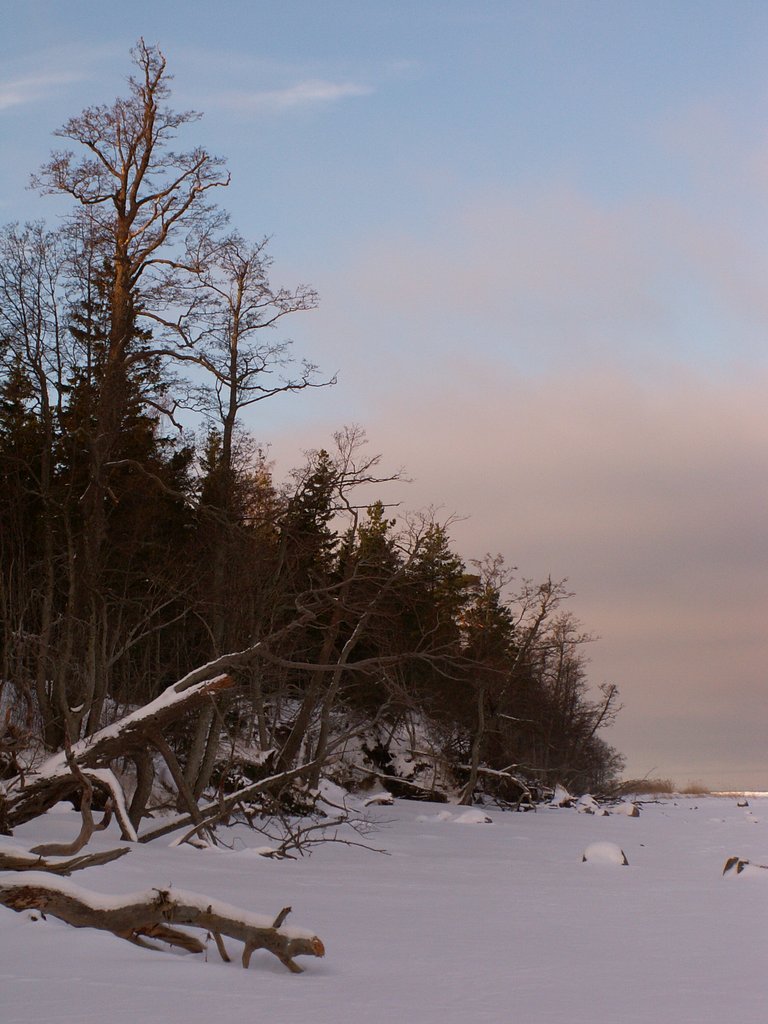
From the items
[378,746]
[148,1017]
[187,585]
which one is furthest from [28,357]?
[148,1017]

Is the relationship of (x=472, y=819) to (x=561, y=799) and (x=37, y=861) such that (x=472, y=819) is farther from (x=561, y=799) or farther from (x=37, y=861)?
(x=37, y=861)

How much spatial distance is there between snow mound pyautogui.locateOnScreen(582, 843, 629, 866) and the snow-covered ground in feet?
0.15

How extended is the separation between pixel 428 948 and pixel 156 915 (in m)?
2.37

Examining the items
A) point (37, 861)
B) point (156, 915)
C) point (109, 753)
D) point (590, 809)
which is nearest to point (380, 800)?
point (590, 809)

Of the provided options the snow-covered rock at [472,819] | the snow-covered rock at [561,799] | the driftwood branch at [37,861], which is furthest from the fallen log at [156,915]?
the snow-covered rock at [561,799]

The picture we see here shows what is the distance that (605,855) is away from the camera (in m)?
16.7

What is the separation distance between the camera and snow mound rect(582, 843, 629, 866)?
16.5 meters

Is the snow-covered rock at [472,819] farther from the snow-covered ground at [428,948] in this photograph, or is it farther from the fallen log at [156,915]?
the fallen log at [156,915]

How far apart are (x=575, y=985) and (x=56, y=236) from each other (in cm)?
2035

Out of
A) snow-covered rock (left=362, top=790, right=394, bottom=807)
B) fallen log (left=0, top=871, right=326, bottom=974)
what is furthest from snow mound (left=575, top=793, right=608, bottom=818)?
fallen log (left=0, top=871, right=326, bottom=974)

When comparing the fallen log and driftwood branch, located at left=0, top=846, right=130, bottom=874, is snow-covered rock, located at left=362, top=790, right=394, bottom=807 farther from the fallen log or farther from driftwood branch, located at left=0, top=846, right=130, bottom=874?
the fallen log

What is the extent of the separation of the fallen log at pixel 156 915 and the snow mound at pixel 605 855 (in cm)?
1124

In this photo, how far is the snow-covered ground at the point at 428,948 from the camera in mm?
5215

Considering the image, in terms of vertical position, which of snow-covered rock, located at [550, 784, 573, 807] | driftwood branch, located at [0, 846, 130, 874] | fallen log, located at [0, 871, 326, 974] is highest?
driftwood branch, located at [0, 846, 130, 874]
